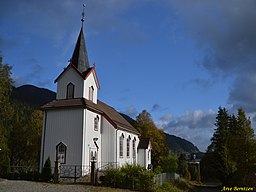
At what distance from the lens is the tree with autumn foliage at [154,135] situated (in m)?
56.7

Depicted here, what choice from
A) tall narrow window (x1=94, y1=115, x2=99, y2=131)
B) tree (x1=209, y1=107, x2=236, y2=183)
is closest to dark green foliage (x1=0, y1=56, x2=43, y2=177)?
tall narrow window (x1=94, y1=115, x2=99, y2=131)

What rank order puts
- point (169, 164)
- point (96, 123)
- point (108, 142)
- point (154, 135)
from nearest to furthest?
point (96, 123) → point (108, 142) → point (169, 164) → point (154, 135)

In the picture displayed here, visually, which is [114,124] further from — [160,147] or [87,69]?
[160,147]

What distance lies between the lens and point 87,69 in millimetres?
36406

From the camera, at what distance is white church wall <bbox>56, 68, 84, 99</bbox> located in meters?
34.0

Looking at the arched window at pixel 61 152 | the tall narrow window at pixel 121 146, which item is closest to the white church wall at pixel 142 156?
the tall narrow window at pixel 121 146

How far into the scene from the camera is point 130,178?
23.7 meters

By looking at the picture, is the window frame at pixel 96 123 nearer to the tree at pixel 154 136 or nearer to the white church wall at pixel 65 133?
the white church wall at pixel 65 133

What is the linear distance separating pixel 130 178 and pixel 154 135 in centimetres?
3416

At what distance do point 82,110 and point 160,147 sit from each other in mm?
30183

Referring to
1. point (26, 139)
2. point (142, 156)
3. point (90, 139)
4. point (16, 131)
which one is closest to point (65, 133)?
point (90, 139)

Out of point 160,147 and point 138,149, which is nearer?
point 138,149

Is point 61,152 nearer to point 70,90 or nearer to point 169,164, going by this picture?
point 70,90

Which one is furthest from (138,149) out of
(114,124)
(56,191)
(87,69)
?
(56,191)
